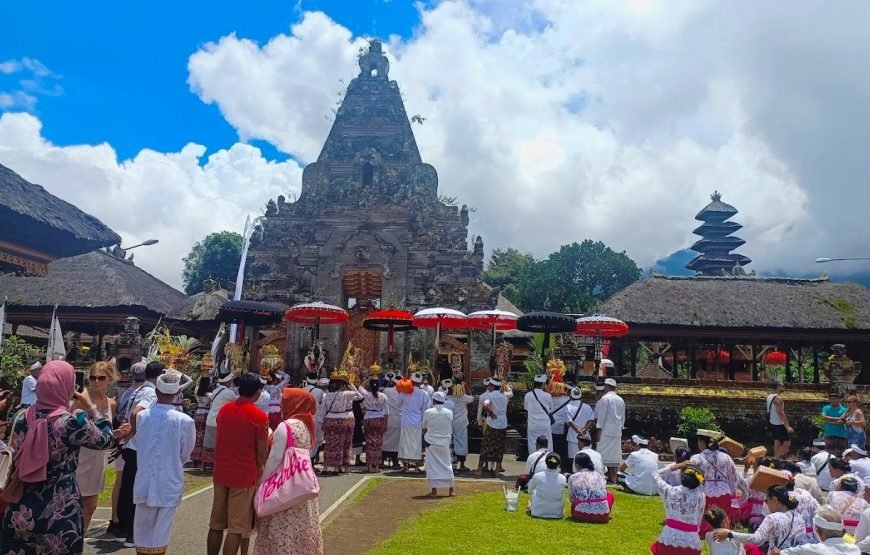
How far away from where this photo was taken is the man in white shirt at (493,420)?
39.2 ft

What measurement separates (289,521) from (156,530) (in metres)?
1.30

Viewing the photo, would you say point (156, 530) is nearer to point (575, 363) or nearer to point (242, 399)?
point (242, 399)

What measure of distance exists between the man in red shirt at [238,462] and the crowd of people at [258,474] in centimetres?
1

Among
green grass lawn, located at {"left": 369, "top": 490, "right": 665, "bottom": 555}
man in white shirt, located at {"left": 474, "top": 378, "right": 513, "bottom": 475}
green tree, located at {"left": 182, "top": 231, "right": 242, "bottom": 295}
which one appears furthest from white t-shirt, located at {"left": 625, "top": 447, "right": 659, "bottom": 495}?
green tree, located at {"left": 182, "top": 231, "right": 242, "bottom": 295}

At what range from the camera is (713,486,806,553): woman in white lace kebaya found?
5.62m

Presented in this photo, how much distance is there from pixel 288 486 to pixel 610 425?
8106 mm

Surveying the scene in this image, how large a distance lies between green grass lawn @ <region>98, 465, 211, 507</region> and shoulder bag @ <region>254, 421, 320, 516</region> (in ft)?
15.3

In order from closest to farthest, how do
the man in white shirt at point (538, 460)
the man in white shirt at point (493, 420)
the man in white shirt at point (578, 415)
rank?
the man in white shirt at point (538, 460) < the man in white shirt at point (493, 420) < the man in white shirt at point (578, 415)

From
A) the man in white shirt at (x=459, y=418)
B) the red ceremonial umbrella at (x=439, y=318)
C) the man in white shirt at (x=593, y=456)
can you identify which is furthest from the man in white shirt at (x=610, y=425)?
the red ceremonial umbrella at (x=439, y=318)

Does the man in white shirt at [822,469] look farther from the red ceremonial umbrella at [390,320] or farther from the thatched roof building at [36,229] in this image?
the thatched roof building at [36,229]

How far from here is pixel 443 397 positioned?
1127 centimetres

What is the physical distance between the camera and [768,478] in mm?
6746

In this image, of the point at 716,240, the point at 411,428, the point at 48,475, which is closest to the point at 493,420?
the point at 411,428

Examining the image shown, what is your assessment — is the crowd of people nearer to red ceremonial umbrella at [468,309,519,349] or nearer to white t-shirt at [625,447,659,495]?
white t-shirt at [625,447,659,495]
